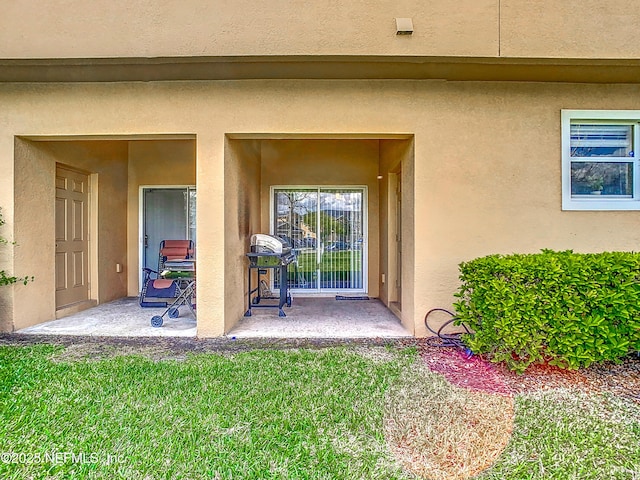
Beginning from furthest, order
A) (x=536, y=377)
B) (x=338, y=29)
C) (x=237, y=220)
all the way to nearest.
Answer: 1. (x=237, y=220)
2. (x=338, y=29)
3. (x=536, y=377)

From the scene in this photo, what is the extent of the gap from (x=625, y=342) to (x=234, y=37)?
16.4 feet

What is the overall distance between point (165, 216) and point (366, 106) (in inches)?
200

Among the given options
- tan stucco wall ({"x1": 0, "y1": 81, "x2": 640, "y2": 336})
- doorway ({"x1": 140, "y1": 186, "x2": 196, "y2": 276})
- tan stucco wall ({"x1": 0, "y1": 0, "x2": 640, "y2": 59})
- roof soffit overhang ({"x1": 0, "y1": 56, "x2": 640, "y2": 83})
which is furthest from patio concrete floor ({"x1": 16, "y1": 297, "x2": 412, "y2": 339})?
tan stucco wall ({"x1": 0, "y1": 0, "x2": 640, "y2": 59})

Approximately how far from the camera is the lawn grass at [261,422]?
6.98ft

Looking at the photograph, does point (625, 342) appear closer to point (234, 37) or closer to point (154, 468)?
point (154, 468)

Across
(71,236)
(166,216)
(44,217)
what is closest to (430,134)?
(44,217)

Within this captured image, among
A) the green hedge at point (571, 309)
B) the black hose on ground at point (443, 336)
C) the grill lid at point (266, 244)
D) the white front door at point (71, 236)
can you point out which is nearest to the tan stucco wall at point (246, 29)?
the white front door at point (71, 236)

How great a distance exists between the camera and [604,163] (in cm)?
482

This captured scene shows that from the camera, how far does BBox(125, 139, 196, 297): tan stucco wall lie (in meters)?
7.69

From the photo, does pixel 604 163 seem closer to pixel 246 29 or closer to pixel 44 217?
Result: pixel 246 29

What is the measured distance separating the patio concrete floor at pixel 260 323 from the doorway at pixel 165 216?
1478 mm

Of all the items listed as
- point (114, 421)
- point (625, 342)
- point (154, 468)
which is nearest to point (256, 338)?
point (114, 421)

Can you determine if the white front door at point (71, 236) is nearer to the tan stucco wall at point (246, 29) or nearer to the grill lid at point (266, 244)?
the tan stucco wall at point (246, 29)

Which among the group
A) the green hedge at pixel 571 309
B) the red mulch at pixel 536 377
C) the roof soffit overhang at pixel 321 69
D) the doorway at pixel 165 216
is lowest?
the red mulch at pixel 536 377
